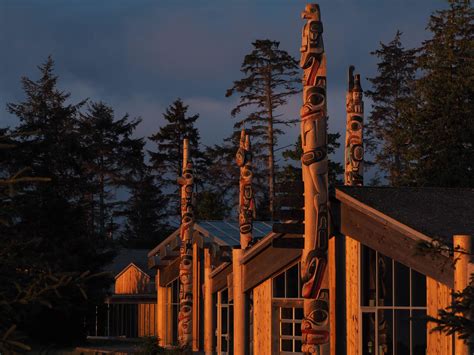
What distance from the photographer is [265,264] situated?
27188mm

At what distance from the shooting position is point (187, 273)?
37125 millimetres

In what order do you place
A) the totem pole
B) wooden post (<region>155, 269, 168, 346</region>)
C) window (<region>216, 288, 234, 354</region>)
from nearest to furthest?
1. window (<region>216, 288, 234, 354</region>)
2. the totem pole
3. wooden post (<region>155, 269, 168, 346</region>)

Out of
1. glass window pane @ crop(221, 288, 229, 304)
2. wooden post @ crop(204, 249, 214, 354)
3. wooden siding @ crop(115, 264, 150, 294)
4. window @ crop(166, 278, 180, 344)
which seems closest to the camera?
wooden post @ crop(204, 249, 214, 354)

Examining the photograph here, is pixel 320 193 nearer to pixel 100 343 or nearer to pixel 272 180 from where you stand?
pixel 100 343

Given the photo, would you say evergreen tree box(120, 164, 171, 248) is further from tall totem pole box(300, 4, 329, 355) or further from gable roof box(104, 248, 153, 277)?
tall totem pole box(300, 4, 329, 355)

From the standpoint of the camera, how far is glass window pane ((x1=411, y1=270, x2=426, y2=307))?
22297 mm

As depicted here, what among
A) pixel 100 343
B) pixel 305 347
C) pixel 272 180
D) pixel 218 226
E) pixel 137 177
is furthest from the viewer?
pixel 137 177

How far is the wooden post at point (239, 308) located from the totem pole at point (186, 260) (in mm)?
8591

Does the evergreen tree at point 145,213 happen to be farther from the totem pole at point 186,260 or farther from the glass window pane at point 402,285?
the glass window pane at point 402,285

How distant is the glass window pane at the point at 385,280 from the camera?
75.4ft

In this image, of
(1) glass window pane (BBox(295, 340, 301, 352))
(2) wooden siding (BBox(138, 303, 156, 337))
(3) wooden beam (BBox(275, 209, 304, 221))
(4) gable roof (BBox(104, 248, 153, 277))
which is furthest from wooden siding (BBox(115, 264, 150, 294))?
(3) wooden beam (BBox(275, 209, 304, 221))

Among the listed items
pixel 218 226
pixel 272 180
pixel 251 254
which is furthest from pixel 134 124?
pixel 251 254

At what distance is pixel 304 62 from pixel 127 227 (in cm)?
6964

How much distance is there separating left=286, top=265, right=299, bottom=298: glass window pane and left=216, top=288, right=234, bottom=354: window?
28.2 ft
